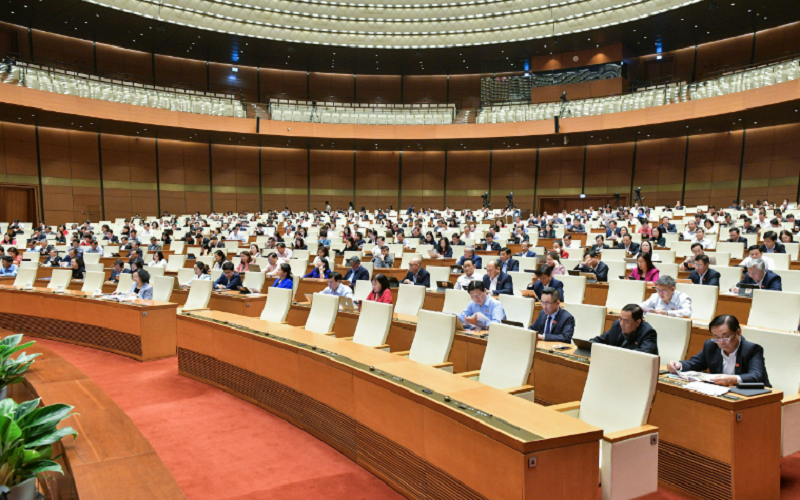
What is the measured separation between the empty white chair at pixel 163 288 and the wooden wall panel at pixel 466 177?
64.5 ft

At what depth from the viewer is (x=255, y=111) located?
2078 centimetres

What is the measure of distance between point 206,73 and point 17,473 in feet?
85.5

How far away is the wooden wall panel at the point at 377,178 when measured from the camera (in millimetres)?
26031

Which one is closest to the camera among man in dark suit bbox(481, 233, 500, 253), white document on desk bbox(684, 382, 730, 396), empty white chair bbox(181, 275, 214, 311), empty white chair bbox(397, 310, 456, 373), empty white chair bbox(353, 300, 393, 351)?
white document on desk bbox(684, 382, 730, 396)

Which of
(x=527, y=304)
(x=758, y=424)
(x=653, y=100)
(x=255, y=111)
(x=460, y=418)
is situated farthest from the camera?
(x=255, y=111)

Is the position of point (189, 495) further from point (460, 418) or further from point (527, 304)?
point (527, 304)

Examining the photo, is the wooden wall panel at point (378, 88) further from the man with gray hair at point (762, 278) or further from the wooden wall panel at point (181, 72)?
the man with gray hair at point (762, 278)

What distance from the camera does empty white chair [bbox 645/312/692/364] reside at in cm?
388

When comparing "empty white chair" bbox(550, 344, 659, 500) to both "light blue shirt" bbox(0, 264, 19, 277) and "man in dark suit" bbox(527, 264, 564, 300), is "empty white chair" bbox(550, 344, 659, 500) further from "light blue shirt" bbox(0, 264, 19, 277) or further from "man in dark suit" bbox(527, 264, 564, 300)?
"light blue shirt" bbox(0, 264, 19, 277)

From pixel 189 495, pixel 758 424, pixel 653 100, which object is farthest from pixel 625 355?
pixel 653 100

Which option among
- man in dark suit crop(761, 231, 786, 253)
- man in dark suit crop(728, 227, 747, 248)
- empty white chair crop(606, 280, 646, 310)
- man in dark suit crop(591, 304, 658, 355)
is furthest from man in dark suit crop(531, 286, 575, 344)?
man in dark suit crop(728, 227, 747, 248)

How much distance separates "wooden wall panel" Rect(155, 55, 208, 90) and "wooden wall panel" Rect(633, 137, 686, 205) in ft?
65.5

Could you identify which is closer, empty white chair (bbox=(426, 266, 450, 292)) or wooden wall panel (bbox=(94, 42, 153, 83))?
empty white chair (bbox=(426, 266, 450, 292))

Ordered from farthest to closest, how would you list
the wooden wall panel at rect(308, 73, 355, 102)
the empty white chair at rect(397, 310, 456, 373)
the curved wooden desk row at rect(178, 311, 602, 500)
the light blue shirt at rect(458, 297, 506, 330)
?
the wooden wall panel at rect(308, 73, 355, 102), the light blue shirt at rect(458, 297, 506, 330), the empty white chair at rect(397, 310, 456, 373), the curved wooden desk row at rect(178, 311, 602, 500)
